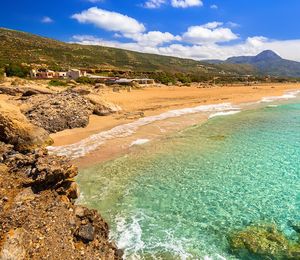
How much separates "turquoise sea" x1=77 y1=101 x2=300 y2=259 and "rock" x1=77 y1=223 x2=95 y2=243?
3.45 ft

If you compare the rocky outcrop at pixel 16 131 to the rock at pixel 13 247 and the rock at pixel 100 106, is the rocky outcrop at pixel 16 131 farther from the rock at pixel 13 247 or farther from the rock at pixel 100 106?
the rock at pixel 100 106

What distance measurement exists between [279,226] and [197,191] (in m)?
3.40

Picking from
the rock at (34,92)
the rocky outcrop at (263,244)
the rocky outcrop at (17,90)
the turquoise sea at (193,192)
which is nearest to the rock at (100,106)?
the rock at (34,92)

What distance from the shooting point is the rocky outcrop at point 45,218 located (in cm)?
673

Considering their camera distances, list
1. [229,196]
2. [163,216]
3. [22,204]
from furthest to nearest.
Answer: [229,196], [163,216], [22,204]

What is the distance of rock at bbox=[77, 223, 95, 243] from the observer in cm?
779

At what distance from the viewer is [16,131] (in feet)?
52.5

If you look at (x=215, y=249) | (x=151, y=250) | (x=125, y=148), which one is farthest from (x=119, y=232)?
(x=125, y=148)

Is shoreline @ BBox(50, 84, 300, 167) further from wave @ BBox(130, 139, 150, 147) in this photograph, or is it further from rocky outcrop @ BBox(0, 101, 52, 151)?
rocky outcrop @ BBox(0, 101, 52, 151)

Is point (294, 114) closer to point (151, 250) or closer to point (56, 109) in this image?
point (56, 109)

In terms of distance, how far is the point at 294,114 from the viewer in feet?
104

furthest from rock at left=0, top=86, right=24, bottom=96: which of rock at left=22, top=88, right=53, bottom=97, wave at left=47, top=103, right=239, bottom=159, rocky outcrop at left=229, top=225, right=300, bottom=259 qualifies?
rocky outcrop at left=229, top=225, right=300, bottom=259

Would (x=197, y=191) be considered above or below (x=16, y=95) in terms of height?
below

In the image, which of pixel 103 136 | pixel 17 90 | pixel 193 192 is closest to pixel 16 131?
pixel 103 136
